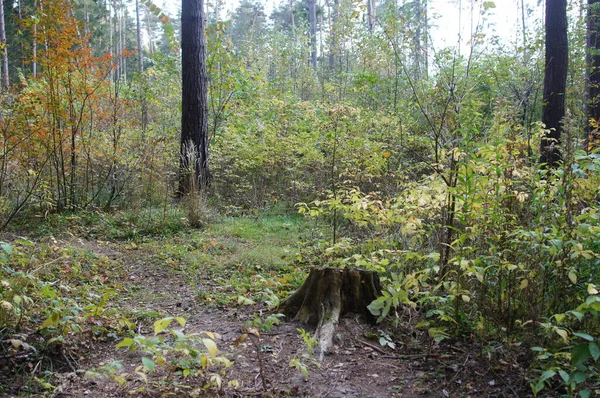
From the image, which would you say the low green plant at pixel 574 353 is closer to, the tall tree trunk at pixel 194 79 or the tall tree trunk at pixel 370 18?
the tall tree trunk at pixel 370 18

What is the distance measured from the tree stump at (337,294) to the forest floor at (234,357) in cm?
12

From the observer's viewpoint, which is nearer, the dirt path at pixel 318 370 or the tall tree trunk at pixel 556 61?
the dirt path at pixel 318 370

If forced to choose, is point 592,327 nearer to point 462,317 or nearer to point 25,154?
point 462,317

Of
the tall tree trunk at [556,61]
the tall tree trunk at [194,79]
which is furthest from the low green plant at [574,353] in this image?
the tall tree trunk at [194,79]

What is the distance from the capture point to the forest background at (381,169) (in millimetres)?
2482

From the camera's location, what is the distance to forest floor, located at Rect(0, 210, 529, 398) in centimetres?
233

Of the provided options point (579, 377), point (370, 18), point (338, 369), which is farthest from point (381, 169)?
point (579, 377)

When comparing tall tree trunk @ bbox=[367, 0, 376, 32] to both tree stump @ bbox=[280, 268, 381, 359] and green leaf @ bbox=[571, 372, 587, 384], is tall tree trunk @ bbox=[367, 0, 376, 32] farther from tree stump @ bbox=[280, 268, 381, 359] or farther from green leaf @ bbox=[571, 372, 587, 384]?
green leaf @ bbox=[571, 372, 587, 384]

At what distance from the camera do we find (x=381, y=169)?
22.4 feet

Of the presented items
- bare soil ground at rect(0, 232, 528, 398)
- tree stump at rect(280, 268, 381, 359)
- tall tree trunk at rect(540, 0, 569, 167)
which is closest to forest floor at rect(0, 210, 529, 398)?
bare soil ground at rect(0, 232, 528, 398)

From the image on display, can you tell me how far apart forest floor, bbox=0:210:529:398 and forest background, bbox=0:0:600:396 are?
0.71 ft

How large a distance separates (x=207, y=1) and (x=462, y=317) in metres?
33.4

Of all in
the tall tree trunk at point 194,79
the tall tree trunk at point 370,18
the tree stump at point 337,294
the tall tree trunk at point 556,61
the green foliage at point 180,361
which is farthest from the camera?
the tall tree trunk at point 194,79

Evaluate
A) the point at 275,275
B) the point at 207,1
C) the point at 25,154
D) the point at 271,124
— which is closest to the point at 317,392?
the point at 275,275
